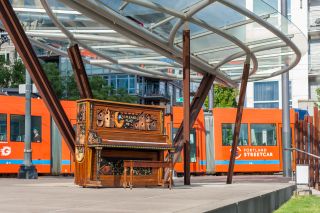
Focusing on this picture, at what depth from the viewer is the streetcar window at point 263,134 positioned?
102ft

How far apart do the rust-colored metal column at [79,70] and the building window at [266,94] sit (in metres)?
40.4

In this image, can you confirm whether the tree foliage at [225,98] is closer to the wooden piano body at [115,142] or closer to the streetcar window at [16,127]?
the streetcar window at [16,127]

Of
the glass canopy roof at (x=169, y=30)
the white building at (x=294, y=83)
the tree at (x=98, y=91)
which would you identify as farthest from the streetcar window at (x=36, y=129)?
the white building at (x=294, y=83)

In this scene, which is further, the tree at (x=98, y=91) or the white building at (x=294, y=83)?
the tree at (x=98, y=91)

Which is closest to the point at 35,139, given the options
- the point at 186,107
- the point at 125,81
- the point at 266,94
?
the point at 186,107

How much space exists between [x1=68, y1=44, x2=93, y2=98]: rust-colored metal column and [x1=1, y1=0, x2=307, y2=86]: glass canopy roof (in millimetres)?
631

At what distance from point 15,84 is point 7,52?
30.8 metres

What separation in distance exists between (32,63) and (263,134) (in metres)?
18.8

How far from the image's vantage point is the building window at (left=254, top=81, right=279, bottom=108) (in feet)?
184

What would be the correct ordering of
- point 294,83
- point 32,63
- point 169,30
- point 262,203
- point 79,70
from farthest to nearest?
point 294,83
point 169,30
point 79,70
point 32,63
point 262,203

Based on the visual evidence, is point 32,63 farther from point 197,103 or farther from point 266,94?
point 266,94

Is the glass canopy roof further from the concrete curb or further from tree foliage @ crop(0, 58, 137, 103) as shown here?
tree foliage @ crop(0, 58, 137, 103)

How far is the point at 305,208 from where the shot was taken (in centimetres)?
1390

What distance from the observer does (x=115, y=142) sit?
13492mm
